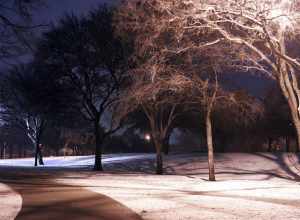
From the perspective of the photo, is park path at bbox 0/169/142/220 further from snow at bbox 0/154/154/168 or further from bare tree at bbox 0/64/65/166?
snow at bbox 0/154/154/168

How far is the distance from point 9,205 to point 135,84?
38.4 feet

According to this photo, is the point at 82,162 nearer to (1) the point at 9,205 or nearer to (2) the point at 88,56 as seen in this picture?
(2) the point at 88,56

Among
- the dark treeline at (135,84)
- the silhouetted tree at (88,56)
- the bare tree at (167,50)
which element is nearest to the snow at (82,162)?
the dark treeline at (135,84)

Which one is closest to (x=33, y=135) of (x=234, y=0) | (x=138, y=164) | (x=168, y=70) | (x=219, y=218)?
(x=138, y=164)

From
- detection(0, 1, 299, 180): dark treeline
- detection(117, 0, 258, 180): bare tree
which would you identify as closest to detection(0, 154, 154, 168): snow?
detection(0, 1, 299, 180): dark treeline

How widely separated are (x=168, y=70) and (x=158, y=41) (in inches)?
142

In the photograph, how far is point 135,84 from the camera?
885 inches

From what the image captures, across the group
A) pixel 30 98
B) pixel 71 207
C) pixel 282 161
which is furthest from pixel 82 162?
pixel 71 207

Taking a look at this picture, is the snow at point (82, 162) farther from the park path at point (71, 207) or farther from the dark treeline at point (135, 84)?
the park path at point (71, 207)

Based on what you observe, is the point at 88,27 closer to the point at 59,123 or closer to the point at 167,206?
the point at 59,123

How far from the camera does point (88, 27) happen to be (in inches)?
1371

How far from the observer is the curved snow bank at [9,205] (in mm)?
10017

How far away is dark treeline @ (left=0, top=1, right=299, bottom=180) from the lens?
1884cm

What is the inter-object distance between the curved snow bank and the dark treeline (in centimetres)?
554
